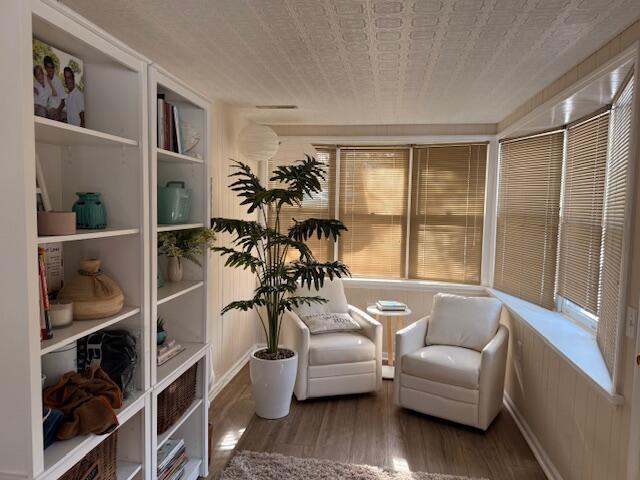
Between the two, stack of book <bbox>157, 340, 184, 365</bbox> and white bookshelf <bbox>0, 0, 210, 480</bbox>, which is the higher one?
white bookshelf <bbox>0, 0, 210, 480</bbox>

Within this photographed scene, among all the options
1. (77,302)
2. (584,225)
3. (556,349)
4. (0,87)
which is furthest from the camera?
(584,225)

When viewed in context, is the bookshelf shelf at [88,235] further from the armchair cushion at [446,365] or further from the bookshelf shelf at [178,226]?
the armchair cushion at [446,365]

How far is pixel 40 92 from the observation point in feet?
4.42

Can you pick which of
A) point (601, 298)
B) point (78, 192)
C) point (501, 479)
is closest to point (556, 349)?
point (601, 298)

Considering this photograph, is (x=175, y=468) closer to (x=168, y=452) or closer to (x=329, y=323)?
(x=168, y=452)

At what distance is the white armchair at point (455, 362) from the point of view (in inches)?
116

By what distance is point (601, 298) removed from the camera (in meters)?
Result: 2.43

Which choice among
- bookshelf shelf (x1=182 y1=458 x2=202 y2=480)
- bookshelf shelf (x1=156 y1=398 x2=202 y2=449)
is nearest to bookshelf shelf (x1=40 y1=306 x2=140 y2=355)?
bookshelf shelf (x1=156 y1=398 x2=202 y2=449)

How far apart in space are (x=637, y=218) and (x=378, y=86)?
169 cm

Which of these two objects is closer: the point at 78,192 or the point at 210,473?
the point at 78,192

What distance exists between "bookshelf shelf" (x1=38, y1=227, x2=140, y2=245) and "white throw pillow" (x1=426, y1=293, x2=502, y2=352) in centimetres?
254

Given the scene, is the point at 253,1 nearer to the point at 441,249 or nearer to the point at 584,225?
the point at 584,225

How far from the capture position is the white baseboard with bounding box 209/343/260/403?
136 inches

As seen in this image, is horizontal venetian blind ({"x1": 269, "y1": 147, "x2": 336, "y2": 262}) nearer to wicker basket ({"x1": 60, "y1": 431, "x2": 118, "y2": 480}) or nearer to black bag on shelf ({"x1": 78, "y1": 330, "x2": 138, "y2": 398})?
black bag on shelf ({"x1": 78, "y1": 330, "x2": 138, "y2": 398})
